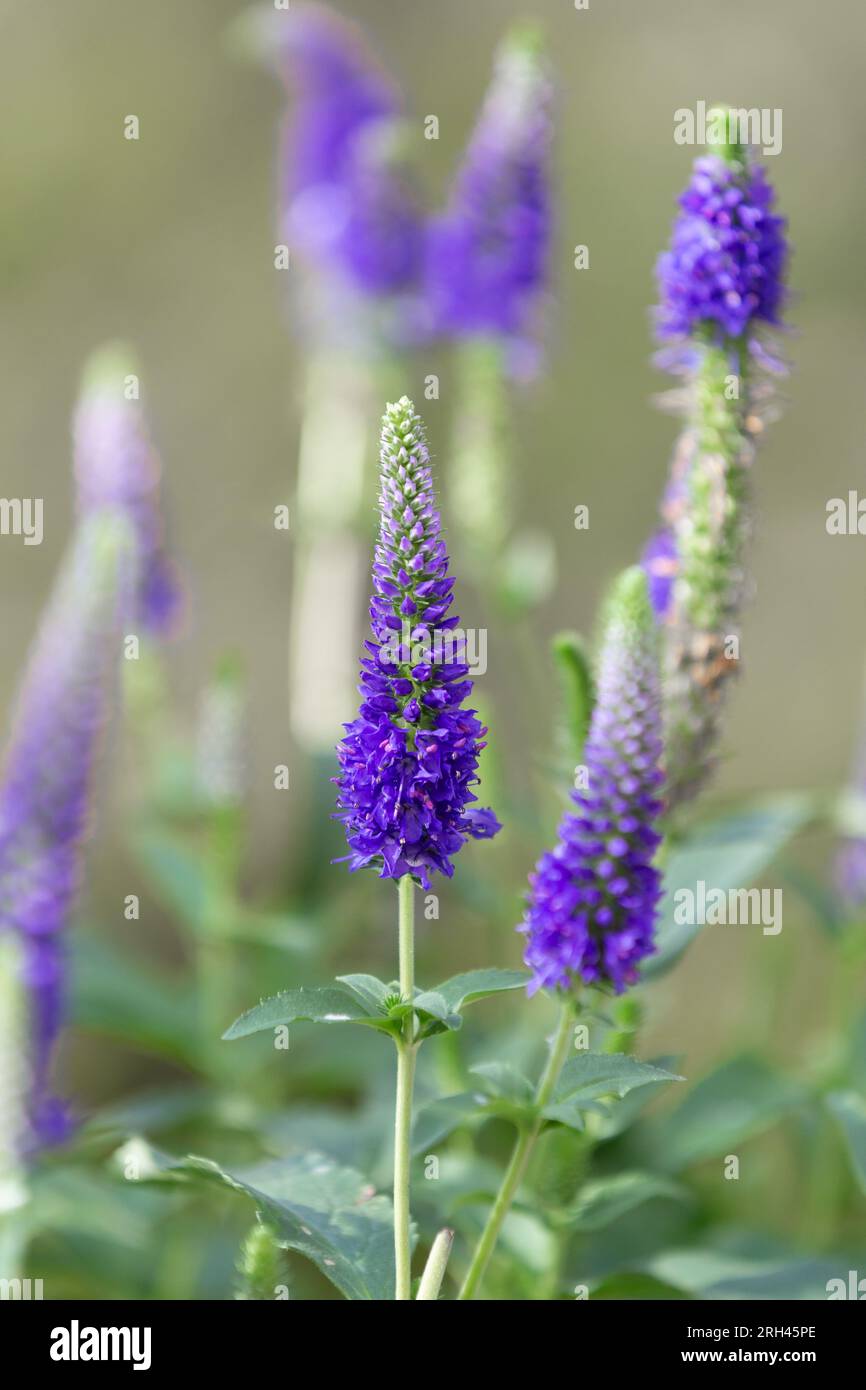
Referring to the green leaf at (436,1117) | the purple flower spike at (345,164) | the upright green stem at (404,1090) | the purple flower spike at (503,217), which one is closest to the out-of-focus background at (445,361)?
the purple flower spike at (345,164)

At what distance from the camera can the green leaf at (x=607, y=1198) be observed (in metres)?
2.91

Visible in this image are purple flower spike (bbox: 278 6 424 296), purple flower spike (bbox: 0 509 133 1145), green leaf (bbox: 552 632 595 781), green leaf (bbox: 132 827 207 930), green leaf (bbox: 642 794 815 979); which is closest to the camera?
green leaf (bbox: 552 632 595 781)

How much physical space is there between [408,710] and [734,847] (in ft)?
5.16

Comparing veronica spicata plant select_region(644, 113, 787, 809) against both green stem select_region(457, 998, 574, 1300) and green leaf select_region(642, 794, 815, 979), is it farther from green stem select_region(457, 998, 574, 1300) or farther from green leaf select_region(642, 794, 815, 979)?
green stem select_region(457, 998, 574, 1300)

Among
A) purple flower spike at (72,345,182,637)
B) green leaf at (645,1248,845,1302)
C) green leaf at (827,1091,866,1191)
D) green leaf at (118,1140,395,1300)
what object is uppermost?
purple flower spike at (72,345,182,637)

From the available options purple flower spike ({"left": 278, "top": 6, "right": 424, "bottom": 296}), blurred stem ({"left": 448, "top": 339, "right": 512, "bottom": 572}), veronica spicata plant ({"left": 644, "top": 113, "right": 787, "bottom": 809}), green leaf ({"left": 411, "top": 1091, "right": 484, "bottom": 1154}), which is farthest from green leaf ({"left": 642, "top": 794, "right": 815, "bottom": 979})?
purple flower spike ({"left": 278, "top": 6, "right": 424, "bottom": 296})

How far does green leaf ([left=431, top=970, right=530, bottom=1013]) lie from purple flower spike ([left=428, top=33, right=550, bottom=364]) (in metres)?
2.54

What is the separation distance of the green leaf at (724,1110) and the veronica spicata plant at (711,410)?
82 cm

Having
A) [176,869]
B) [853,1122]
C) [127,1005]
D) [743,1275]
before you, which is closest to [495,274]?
[176,869]

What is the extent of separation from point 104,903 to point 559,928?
3.87 m

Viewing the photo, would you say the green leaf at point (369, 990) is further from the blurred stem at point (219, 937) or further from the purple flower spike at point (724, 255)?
the blurred stem at point (219, 937)

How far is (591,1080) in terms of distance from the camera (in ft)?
7.36

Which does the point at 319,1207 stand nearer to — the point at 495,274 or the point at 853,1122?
the point at 853,1122

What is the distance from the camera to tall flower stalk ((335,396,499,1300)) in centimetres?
202
